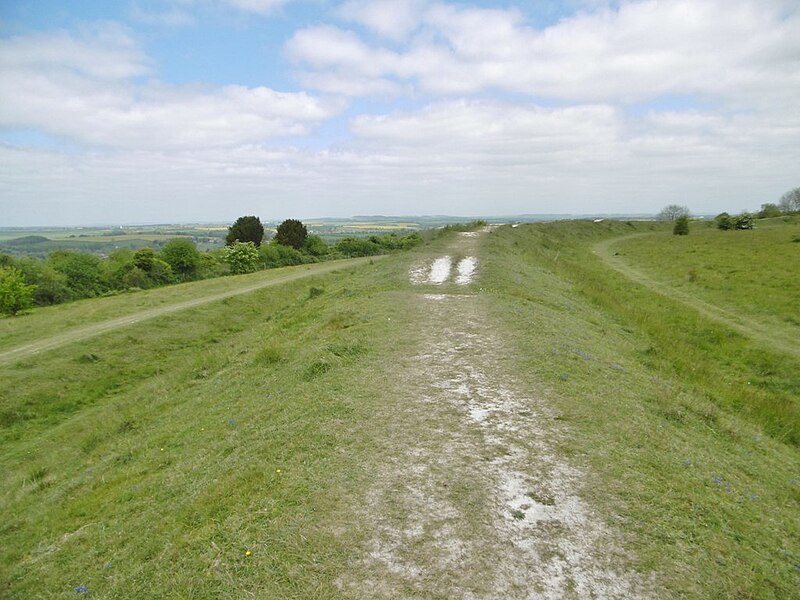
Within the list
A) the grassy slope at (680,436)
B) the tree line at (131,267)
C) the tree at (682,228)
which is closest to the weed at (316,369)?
the grassy slope at (680,436)

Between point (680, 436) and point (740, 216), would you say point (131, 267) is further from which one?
point (740, 216)

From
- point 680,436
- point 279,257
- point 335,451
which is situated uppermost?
point 279,257

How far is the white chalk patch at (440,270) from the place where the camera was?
2140 cm

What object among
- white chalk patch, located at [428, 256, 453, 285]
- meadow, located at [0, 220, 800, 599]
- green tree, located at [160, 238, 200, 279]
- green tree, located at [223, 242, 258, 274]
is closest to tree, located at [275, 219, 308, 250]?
green tree, located at [223, 242, 258, 274]

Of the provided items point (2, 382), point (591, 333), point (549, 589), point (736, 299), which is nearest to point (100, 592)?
point (549, 589)

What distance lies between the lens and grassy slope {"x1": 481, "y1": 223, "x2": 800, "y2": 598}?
192 inches

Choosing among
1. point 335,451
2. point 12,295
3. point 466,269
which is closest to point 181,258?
point 12,295

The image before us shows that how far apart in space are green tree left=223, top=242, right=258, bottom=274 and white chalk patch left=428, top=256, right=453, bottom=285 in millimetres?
45149

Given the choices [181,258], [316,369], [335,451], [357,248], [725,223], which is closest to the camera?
[335,451]

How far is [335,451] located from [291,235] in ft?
271

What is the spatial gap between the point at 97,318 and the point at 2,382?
12.0 metres

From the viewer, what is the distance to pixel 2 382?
19.3 m

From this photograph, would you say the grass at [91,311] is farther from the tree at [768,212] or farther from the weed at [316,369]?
the tree at [768,212]

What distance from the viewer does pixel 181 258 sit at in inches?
2456
